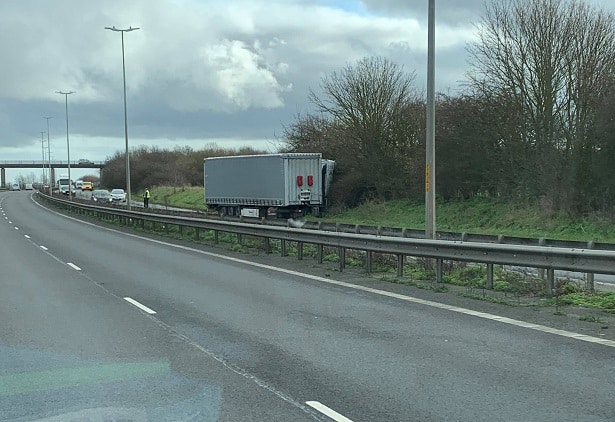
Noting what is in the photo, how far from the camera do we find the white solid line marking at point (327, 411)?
5.82 meters

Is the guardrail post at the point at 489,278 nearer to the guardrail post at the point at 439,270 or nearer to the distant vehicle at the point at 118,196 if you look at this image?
the guardrail post at the point at 439,270

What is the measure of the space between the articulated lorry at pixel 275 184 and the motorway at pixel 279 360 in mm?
25284

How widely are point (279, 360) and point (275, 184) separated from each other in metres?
31.6

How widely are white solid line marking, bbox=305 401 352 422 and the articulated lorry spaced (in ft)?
108

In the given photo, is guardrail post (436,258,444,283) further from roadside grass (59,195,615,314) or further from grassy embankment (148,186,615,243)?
grassy embankment (148,186,615,243)

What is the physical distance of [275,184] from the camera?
39.4m

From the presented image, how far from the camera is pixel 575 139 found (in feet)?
95.0

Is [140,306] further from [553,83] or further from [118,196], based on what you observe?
[118,196]

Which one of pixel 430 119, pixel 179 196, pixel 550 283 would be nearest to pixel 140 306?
pixel 550 283

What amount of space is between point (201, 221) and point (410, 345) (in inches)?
694

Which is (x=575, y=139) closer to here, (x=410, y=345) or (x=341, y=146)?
(x=341, y=146)

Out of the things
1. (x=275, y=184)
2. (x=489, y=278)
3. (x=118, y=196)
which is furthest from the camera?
(x=118, y=196)

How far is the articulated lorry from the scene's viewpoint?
129ft

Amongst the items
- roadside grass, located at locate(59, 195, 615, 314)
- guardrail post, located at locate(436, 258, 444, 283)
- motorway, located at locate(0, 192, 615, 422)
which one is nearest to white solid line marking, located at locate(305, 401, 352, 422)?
motorway, located at locate(0, 192, 615, 422)
